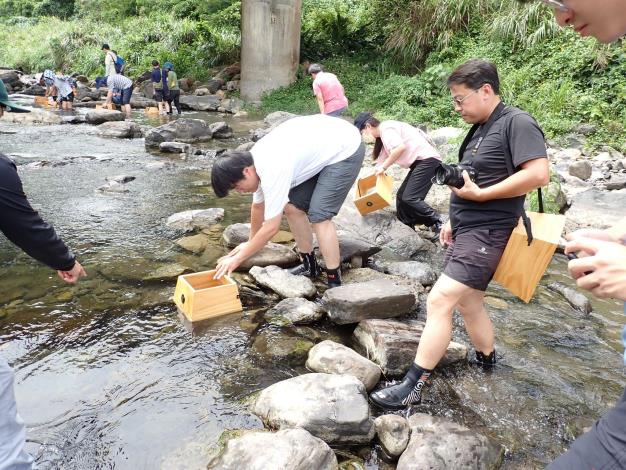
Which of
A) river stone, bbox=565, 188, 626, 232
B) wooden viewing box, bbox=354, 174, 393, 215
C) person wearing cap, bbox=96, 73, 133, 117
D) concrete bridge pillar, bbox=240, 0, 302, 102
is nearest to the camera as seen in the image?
wooden viewing box, bbox=354, 174, 393, 215

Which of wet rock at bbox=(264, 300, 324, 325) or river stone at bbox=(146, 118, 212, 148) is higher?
wet rock at bbox=(264, 300, 324, 325)

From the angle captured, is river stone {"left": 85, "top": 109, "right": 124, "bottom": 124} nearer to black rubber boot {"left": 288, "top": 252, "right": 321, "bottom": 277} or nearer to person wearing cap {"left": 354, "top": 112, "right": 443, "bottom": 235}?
person wearing cap {"left": 354, "top": 112, "right": 443, "bottom": 235}

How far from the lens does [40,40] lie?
2742 centimetres

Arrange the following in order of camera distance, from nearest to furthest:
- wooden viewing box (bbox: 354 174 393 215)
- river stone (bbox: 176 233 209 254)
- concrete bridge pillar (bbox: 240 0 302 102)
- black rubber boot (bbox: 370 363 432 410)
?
black rubber boot (bbox: 370 363 432 410)
river stone (bbox: 176 233 209 254)
wooden viewing box (bbox: 354 174 393 215)
concrete bridge pillar (bbox: 240 0 302 102)

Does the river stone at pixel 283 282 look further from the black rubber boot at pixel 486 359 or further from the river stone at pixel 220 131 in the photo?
the river stone at pixel 220 131

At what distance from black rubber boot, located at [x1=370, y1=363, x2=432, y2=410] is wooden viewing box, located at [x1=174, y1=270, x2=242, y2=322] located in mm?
1344

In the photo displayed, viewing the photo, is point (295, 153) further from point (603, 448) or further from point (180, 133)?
point (180, 133)

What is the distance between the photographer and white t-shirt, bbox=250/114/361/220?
321 centimetres

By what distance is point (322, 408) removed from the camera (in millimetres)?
2393

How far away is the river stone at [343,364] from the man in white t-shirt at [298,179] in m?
0.86

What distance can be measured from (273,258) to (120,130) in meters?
8.08

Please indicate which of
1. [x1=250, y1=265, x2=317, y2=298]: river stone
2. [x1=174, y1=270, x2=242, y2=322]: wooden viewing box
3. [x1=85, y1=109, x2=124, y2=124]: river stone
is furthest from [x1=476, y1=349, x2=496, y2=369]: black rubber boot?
[x1=85, y1=109, x2=124, y2=124]: river stone

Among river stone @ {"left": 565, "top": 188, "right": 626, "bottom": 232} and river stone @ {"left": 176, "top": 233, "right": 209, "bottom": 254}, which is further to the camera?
river stone @ {"left": 565, "top": 188, "right": 626, "bottom": 232}

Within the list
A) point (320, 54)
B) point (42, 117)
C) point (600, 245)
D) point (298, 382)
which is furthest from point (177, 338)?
point (320, 54)
